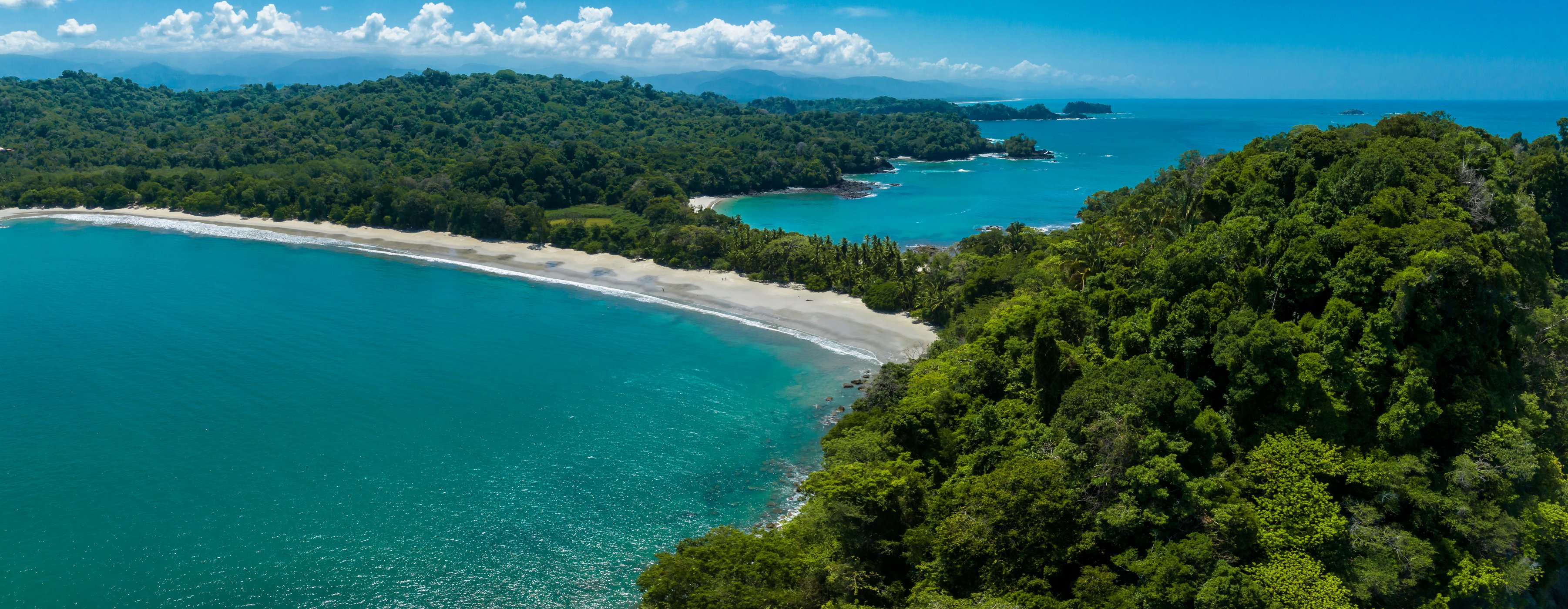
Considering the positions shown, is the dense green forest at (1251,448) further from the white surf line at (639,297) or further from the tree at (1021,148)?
the tree at (1021,148)

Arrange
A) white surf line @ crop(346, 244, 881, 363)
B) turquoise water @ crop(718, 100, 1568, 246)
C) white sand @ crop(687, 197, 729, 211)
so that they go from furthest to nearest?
white sand @ crop(687, 197, 729, 211), turquoise water @ crop(718, 100, 1568, 246), white surf line @ crop(346, 244, 881, 363)

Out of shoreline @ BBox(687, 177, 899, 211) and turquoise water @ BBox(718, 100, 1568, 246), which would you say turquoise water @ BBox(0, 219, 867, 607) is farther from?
shoreline @ BBox(687, 177, 899, 211)

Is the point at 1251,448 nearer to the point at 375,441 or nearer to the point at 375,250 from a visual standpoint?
the point at 375,441

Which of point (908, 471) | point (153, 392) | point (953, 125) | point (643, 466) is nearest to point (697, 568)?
point (908, 471)

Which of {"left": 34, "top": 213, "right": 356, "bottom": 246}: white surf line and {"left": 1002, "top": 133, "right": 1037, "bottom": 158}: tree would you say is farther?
{"left": 1002, "top": 133, "right": 1037, "bottom": 158}: tree

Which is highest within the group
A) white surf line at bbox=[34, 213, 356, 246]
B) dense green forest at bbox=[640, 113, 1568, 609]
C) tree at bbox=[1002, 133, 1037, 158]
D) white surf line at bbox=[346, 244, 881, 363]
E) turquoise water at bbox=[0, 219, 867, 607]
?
tree at bbox=[1002, 133, 1037, 158]

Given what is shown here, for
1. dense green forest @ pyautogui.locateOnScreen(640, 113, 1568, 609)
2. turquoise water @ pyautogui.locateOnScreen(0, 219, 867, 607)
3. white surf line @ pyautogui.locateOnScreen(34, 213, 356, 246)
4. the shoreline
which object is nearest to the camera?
dense green forest @ pyautogui.locateOnScreen(640, 113, 1568, 609)

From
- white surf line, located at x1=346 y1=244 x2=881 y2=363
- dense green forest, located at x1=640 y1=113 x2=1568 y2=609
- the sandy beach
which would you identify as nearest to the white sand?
the sandy beach
